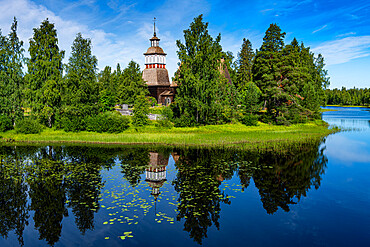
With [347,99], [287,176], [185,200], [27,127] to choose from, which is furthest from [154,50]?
[347,99]

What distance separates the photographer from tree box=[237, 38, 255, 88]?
7638 centimetres

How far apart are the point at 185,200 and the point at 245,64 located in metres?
→ 70.8

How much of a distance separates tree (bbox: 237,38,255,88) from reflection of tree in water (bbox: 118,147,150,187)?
51120mm

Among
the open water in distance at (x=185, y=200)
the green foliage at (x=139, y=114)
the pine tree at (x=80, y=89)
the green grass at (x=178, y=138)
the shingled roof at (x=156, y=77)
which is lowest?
the open water in distance at (x=185, y=200)

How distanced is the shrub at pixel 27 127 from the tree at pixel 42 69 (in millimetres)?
1925

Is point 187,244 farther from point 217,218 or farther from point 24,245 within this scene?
point 24,245

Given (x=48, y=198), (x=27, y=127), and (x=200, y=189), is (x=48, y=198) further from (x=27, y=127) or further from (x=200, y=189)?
(x=27, y=127)

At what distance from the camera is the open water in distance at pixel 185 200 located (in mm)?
10602

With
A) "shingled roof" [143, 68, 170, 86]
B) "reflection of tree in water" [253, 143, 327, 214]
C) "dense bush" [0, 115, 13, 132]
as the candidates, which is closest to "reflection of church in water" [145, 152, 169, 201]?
"reflection of tree in water" [253, 143, 327, 214]

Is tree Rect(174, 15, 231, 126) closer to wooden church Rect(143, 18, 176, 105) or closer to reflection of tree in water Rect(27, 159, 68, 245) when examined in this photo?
reflection of tree in water Rect(27, 159, 68, 245)

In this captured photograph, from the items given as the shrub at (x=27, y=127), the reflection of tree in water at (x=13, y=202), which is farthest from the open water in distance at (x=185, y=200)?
the shrub at (x=27, y=127)

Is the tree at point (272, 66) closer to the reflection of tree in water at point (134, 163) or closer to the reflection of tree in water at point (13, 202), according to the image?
the reflection of tree in water at point (134, 163)

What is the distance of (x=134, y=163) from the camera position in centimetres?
2161

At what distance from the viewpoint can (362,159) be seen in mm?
23250
